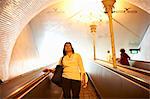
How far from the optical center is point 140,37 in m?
14.0

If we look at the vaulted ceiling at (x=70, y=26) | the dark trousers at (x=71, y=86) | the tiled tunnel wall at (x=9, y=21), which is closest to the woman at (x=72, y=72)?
the dark trousers at (x=71, y=86)

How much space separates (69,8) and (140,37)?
4.75 metres

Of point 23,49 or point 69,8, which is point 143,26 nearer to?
point 69,8

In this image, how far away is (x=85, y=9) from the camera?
12.3 metres

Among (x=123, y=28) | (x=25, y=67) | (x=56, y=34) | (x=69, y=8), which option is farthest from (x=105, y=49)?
(x=25, y=67)

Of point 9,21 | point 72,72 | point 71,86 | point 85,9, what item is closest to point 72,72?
point 72,72

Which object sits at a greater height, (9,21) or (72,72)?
(9,21)

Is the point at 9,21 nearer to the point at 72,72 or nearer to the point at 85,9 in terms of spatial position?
the point at 72,72

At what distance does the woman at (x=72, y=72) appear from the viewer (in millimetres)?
3420

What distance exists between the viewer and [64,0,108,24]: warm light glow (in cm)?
1150

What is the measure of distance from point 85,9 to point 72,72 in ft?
30.3

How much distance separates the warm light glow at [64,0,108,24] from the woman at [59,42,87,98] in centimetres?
778

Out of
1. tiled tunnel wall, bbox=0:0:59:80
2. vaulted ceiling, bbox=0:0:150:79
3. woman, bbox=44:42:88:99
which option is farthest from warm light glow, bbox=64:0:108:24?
woman, bbox=44:42:88:99

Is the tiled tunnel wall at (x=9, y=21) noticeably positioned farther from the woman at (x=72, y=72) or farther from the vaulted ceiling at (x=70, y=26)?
the woman at (x=72, y=72)
